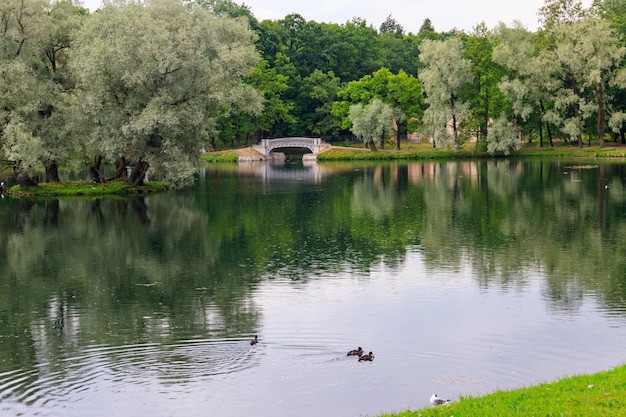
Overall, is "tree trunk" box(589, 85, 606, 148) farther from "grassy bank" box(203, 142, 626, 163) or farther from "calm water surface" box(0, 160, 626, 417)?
"calm water surface" box(0, 160, 626, 417)

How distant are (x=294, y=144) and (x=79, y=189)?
49777 millimetres

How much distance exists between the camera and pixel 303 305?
21953mm

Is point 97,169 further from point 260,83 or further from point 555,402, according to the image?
point 260,83

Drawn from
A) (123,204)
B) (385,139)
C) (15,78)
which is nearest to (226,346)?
(123,204)

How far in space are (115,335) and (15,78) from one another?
35185mm

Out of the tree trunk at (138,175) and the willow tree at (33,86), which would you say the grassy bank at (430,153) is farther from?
the willow tree at (33,86)

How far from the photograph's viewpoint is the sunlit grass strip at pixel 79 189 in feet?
178

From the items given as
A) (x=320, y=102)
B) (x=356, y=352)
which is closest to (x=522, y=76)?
(x=320, y=102)

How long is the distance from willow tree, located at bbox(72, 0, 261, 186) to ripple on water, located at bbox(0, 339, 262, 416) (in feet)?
106

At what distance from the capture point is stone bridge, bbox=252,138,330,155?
102 m

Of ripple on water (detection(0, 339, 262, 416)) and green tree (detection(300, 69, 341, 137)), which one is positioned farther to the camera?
green tree (detection(300, 69, 341, 137))

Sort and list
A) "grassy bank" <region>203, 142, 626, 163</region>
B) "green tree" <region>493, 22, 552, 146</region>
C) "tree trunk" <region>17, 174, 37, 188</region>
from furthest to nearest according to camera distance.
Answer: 1. "green tree" <region>493, 22, 552, 146</region>
2. "grassy bank" <region>203, 142, 626, 163</region>
3. "tree trunk" <region>17, 174, 37, 188</region>

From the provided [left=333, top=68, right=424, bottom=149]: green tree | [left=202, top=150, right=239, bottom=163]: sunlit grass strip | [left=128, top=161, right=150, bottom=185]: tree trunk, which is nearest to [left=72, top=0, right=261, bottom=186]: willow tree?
[left=128, top=161, right=150, bottom=185]: tree trunk

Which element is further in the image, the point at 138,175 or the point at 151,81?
the point at 138,175
